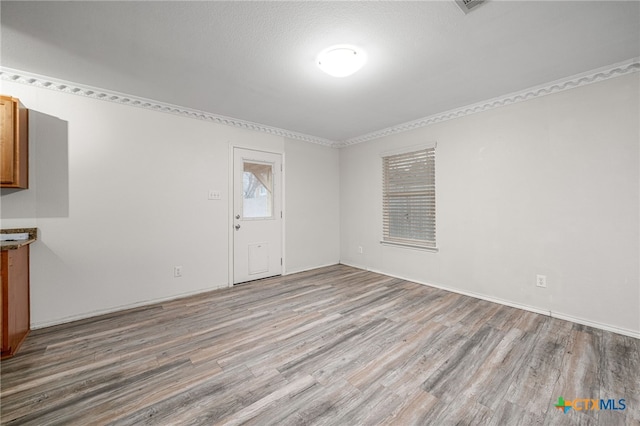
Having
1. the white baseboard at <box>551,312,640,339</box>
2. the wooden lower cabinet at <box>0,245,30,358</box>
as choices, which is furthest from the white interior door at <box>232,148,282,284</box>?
the white baseboard at <box>551,312,640,339</box>

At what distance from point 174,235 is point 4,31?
2.23 meters

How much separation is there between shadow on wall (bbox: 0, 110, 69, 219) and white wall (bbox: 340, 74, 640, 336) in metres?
4.46

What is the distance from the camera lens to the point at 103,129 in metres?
2.87

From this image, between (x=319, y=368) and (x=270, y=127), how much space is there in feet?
11.6

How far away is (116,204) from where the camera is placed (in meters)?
2.93

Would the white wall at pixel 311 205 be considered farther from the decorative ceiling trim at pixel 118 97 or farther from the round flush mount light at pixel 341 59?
the round flush mount light at pixel 341 59

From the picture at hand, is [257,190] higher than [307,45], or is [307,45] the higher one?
[307,45]

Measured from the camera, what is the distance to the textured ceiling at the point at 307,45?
1711mm

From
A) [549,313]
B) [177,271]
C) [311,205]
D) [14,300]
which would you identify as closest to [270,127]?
[311,205]

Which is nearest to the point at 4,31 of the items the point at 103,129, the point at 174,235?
the point at 103,129

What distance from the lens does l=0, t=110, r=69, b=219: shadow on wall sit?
96.4 inches

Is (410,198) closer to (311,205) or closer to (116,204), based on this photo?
(311,205)

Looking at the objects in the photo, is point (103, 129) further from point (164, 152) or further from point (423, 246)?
point (423, 246)

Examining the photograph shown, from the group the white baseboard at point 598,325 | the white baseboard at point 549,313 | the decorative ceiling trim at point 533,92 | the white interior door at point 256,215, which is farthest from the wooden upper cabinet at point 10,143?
the white baseboard at point 598,325
